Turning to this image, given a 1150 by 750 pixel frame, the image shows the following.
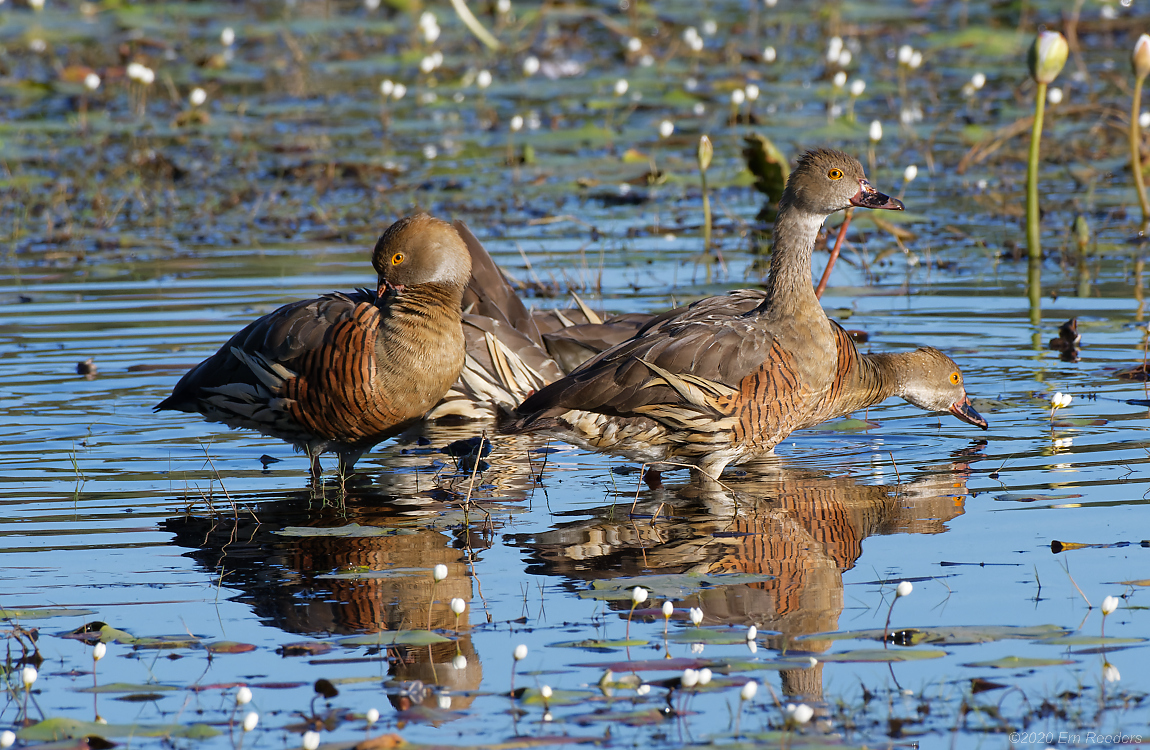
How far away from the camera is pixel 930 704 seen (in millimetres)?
4398

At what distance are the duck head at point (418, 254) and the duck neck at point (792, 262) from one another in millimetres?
1547

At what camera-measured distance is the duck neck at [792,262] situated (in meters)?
7.16

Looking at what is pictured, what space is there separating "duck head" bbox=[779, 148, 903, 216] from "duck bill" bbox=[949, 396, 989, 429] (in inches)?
48.0

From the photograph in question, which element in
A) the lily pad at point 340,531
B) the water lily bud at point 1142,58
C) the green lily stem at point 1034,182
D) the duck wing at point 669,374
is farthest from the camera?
the green lily stem at point 1034,182

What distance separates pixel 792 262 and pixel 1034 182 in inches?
156

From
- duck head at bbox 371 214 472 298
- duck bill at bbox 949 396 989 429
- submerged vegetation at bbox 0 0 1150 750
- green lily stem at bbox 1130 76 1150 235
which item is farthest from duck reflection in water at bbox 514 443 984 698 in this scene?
green lily stem at bbox 1130 76 1150 235

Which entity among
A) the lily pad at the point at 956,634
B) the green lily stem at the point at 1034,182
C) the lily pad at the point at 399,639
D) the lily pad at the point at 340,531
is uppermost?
the green lily stem at the point at 1034,182

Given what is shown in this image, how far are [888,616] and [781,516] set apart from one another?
1.75 metres

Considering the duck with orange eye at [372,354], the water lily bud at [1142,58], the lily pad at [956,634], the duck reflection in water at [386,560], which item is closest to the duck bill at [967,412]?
the duck reflection in water at [386,560]

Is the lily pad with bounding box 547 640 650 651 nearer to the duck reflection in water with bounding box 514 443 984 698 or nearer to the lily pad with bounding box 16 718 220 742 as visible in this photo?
the duck reflection in water with bounding box 514 443 984 698

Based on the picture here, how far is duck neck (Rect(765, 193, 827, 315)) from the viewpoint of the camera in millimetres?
7160

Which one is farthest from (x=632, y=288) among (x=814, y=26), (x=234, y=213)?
(x=814, y=26)

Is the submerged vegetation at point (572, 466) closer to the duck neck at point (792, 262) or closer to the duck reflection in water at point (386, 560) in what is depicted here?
the duck reflection in water at point (386, 560)

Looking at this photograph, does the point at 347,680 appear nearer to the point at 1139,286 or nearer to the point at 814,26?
the point at 1139,286
